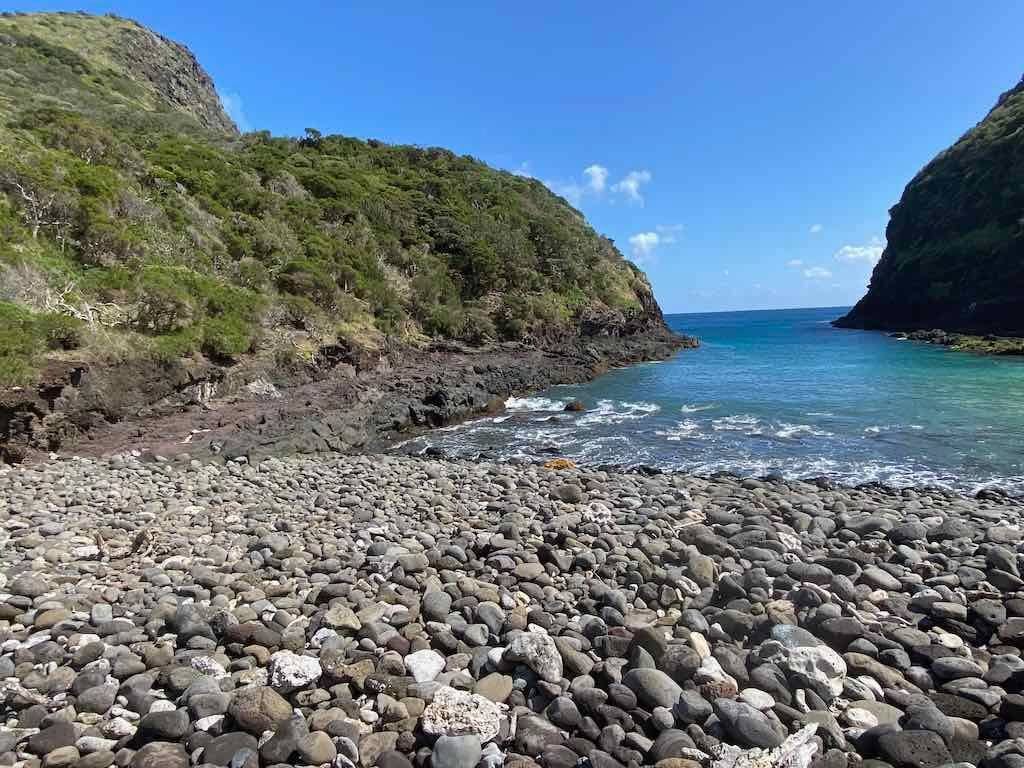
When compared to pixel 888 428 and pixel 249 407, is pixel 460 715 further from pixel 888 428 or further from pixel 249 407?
pixel 888 428

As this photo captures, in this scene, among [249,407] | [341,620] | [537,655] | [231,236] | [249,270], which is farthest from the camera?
[231,236]

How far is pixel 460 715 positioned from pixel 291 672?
1220 mm

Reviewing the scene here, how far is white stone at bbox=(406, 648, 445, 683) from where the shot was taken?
3725mm

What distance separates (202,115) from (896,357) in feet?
234

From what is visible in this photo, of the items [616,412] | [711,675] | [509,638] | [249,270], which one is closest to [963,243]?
[616,412]

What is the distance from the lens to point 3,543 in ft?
20.2

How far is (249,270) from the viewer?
21.7 m

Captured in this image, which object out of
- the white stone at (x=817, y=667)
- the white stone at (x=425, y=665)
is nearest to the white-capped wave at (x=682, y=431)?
the white stone at (x=817, y=667)

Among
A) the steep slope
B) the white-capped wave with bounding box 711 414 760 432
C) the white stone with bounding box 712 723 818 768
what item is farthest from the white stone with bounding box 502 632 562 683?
the white-capped wave with bounding box 711 414 760 432

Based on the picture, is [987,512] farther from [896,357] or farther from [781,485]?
[896,357]

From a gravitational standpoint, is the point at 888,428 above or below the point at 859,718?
below

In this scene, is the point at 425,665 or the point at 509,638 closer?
the point at 425,665

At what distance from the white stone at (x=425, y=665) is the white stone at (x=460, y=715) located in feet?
1.05

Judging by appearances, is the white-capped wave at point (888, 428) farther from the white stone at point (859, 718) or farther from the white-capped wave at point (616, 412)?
the white stone at point (859, 718)
